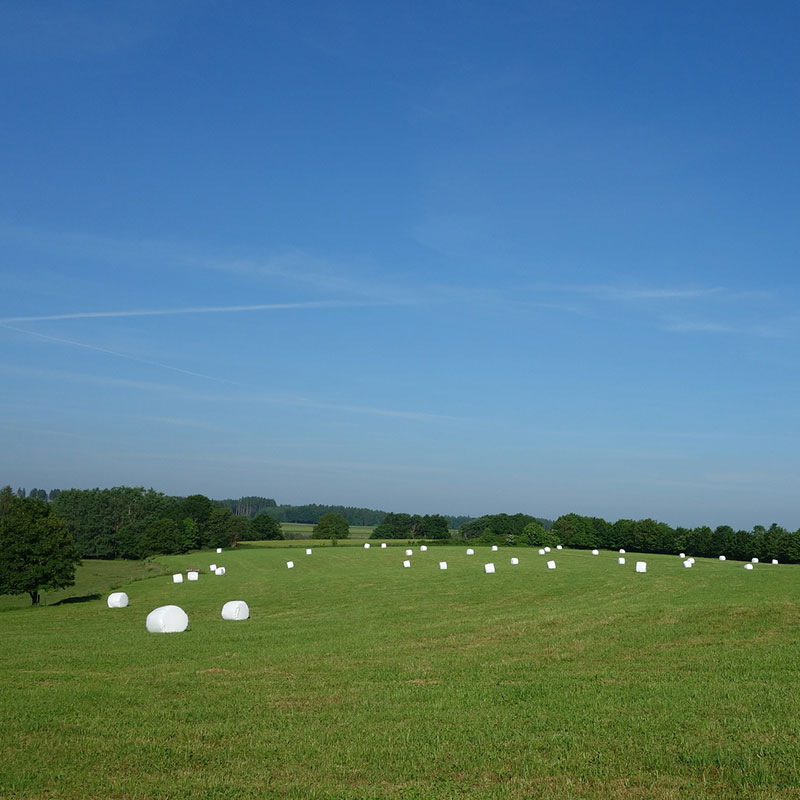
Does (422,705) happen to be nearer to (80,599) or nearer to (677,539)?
(80,599)

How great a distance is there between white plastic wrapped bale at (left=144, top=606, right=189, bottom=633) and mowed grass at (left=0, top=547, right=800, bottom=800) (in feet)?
3.01

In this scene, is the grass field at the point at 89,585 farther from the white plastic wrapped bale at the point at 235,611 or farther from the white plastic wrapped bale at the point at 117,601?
the white plastic wrapped bale at the point at 235,611

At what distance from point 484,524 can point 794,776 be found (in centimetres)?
14619

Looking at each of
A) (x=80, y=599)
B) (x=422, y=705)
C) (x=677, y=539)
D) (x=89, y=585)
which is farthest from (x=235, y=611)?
(x=677, y=539)

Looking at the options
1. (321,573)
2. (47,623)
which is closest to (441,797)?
(47,623)

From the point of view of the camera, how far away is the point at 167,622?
1378 inches

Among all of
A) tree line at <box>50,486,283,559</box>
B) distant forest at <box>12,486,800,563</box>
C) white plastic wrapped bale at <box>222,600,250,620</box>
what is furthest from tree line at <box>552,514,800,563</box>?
white plastic wrapped bale at <box>222,600,250,620</box>

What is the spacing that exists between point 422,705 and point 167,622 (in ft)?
71.3

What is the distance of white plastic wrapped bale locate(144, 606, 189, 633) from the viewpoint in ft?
114

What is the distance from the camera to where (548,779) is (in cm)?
1195

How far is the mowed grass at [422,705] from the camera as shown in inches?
476

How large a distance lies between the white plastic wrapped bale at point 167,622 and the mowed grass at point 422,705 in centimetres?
92

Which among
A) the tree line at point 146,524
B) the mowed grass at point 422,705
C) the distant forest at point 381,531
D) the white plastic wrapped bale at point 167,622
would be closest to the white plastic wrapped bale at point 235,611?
the mowed grass at point 422,705

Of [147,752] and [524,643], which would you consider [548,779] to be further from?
[524,643]
